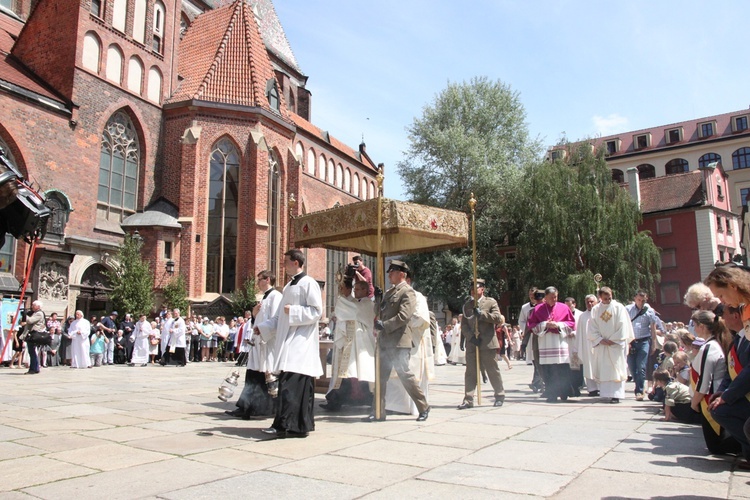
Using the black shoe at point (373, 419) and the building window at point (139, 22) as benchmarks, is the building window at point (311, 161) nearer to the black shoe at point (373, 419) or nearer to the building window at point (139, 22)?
the building window at point (139, 22)

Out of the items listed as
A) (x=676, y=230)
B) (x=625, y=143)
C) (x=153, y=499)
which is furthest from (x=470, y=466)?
(x=625, y=143)

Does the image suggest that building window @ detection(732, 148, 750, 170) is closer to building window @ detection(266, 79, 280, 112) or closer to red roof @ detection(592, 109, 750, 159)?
red roof @ detection(592, 109, 750, 159)

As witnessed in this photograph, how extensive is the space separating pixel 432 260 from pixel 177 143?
1655 centimetres

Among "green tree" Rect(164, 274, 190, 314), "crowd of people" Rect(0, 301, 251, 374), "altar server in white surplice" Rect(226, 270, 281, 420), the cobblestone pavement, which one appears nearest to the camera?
the cobblestone pavement

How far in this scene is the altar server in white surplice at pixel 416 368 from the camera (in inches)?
305

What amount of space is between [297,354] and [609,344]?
5.73 metres

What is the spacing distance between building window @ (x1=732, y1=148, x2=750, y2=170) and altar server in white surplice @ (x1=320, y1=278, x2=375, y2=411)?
6036 cm

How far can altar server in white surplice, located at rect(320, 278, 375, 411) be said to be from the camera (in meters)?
7.83

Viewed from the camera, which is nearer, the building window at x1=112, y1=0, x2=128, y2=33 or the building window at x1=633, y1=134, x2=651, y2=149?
the building window at x1=112, y1=0, x2=128, y2=33

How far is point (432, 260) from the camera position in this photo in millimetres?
35906

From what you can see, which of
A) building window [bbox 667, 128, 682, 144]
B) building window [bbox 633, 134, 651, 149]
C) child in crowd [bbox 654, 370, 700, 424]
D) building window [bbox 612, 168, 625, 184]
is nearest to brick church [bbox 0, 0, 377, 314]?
child in crowd [bbox 654, 370, 700, 424]

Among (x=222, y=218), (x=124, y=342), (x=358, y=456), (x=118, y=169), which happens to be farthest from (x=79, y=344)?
(x=358, y=456)

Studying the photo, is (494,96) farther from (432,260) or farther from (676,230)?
(676,230)

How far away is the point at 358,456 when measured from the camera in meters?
4.97
